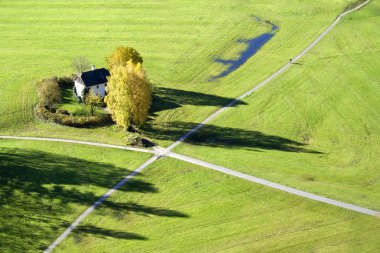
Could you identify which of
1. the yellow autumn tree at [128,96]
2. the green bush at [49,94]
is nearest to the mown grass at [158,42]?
the green bush at [49,94]

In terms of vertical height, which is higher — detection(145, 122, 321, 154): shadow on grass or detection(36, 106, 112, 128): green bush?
detection(36, 106, 112, 128): green bush

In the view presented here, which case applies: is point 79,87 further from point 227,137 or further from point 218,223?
point 218,223

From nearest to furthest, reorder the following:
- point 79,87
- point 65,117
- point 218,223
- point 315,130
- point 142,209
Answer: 1. point 218,223
2. point 142,209
3. point 315,130
4. point 65,117
5. point 79,87

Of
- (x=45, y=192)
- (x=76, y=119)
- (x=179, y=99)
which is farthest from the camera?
(x=179, y=99)

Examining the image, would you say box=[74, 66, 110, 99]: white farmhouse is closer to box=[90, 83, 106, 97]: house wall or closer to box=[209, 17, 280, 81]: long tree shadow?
box=[90, 83, 106, 97]: house wall

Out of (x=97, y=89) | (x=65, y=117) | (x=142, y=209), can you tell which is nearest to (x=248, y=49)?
→ (x=97, y=89)

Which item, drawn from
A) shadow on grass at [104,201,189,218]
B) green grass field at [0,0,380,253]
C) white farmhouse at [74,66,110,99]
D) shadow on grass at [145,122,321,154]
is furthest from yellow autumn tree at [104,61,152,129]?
shadow on grass at [104,201,189,218]
